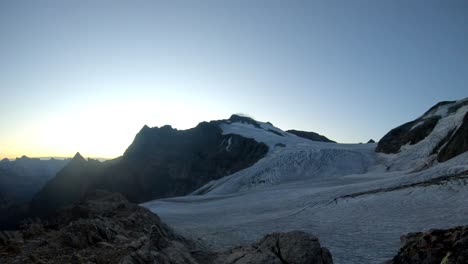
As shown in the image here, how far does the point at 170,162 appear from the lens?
117375 mm

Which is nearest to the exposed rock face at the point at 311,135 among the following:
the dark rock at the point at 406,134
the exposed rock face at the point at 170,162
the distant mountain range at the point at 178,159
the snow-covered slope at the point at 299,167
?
the distant mountain range at the point at 178,159

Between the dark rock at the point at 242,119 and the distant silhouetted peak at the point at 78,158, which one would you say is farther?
the distant silhouetted peak at the point at 78,158

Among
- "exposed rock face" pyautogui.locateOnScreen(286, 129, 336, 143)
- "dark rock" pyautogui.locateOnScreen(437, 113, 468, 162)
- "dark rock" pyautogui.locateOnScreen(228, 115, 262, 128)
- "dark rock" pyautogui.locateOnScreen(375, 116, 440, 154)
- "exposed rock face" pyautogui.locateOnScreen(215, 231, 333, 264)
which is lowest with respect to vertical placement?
"exposed rock face" pyautogui.locateOnScreen(215, 231, 333, 264)

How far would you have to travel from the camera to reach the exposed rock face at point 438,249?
9.70 meters

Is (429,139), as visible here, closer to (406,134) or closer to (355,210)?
(406,134)

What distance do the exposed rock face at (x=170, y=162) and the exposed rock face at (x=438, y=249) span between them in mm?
86837

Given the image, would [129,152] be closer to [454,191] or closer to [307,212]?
[307,212]

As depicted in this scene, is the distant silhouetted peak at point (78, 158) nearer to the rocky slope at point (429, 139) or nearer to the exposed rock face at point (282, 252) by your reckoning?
the rocky slope at point (429, 139)

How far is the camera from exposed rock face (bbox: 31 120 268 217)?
106m

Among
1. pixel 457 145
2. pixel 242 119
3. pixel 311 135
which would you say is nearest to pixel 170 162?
pixel 242 119

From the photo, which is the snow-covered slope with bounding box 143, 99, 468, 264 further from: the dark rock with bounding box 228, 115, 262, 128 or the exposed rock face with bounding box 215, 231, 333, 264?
the dark rock with bounding box 228, 115, 262, 128

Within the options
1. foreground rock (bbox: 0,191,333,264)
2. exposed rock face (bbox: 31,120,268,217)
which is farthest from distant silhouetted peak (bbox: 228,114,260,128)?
foreground rock (bbox: 0,191,333,264)

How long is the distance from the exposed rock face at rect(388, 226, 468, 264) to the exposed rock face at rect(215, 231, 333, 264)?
2696 mm

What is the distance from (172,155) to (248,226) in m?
90.6
